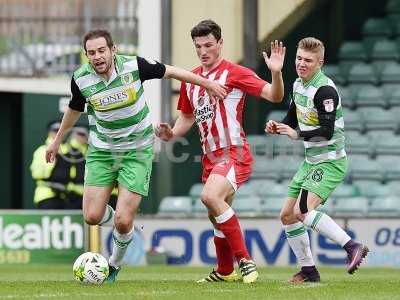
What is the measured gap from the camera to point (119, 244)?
10883mm

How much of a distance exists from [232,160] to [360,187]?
793cm

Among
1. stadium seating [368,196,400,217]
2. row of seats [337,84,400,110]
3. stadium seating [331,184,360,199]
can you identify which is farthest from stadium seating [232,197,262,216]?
row of seats [337,84,400,110]

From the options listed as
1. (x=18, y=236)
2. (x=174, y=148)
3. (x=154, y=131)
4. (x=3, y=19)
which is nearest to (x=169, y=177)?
(x=174, y=148)

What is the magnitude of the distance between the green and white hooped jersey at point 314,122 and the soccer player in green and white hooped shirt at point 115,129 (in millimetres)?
728

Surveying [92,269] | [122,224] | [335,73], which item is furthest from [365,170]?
[92,269]

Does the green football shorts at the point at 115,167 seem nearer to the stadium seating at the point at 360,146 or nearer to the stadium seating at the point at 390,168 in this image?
the stadium seating at the point at 390,168

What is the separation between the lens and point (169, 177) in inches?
755

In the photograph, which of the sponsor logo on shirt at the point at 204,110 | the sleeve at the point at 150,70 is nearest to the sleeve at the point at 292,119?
the sponsor logo on shirt at the point at 204,110

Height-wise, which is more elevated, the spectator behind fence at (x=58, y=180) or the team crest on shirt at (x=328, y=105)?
the team crest on shirt at (x=328, y=105)

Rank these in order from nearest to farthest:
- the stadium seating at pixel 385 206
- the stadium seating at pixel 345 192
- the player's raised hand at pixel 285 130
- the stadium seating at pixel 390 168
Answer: the player's raised hand at pixel 285 130, the stadium seating at pixel 385 206, the stadium seating at pixel 345 192, the stadium seating at pixel 390 168

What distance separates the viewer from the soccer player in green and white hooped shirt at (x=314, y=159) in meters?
10.5

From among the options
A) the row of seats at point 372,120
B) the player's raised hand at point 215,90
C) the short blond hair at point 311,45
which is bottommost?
the row of seats at point 372,120

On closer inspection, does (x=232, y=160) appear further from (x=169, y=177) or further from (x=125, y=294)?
(x=169, y=177)

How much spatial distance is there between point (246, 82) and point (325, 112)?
77 centimetres
